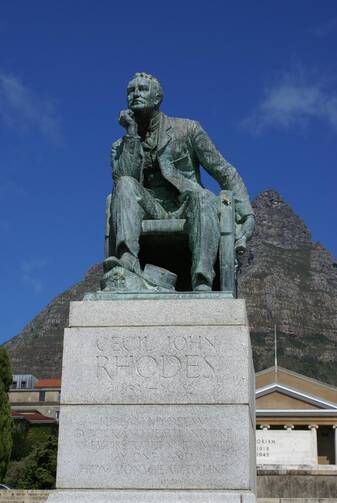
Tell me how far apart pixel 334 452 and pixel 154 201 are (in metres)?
39.8

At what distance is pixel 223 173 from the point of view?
23.3ft

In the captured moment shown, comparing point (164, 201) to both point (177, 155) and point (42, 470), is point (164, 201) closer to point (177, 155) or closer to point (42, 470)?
point (177, 155)

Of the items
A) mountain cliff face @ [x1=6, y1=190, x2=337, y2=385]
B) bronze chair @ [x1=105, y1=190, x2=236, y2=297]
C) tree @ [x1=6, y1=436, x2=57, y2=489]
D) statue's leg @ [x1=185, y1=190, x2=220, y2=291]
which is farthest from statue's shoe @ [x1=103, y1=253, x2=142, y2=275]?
mountain cliff face @ [x1=6, y1=190, x2=337, y2=385]

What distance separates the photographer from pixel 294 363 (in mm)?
145250

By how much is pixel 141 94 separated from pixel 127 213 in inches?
45.7

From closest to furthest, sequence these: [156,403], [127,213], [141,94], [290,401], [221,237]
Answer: [156,403] → [127,213] → [221,237] → [141,94] → [290,401]

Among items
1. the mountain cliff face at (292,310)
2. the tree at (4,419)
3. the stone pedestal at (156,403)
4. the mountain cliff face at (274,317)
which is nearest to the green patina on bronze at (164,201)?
the stone pedestal at (156,403)

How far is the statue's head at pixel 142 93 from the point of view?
684 cm

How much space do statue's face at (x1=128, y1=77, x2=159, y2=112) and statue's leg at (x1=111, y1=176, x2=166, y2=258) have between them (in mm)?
736

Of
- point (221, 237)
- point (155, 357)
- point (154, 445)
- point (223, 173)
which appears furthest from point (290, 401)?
point (154, 445)

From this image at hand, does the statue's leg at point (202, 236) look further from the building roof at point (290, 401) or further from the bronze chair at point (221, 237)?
the building roof at point (290, 401)

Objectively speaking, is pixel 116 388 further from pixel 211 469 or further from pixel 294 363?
pixel 294 363

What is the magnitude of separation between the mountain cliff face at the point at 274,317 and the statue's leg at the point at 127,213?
14123cm

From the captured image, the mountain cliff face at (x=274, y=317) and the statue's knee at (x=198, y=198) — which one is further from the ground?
the mountain cliff face at (x=274, y=317)
